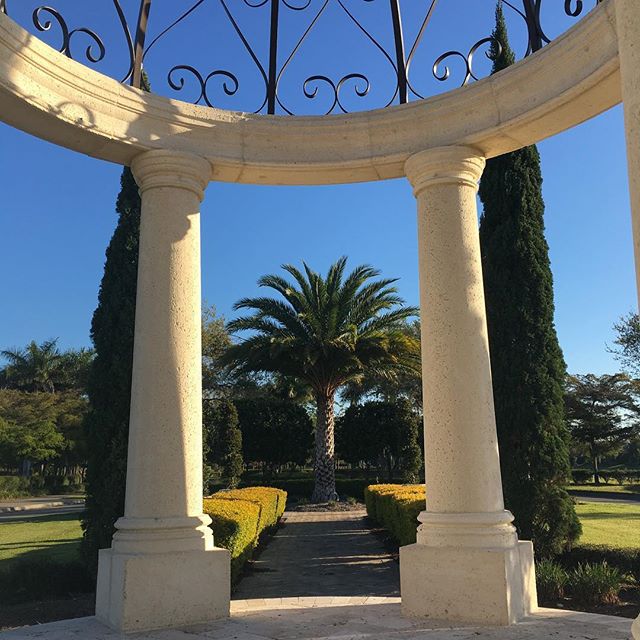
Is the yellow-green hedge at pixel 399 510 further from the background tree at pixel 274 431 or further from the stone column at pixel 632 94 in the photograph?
the background tree at pixel 274 431

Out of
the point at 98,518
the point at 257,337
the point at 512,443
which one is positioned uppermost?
the point at 257,337

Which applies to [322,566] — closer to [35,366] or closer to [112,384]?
[112,384]

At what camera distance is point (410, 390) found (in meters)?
108

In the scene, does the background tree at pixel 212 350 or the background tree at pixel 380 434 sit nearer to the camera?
the background tree at pixel 380 434

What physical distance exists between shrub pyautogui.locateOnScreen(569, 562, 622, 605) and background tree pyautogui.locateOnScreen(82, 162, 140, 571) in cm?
1653

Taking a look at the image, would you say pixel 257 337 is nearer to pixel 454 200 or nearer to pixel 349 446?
pixel 349 446

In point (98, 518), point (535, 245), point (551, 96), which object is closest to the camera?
point (551, 96)

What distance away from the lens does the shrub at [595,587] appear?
19.2 m

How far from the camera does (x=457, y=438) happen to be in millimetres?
13844

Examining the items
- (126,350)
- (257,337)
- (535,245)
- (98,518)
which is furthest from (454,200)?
(257,337)

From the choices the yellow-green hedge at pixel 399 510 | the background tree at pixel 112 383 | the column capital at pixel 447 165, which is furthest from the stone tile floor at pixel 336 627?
the background tree at pixel 112 383

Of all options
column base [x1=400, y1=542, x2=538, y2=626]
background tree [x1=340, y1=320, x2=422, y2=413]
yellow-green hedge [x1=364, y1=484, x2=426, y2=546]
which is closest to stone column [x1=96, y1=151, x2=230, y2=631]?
column base [x1=400, y1=542, x2=538, y2=626]

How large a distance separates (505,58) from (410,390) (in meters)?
82.9

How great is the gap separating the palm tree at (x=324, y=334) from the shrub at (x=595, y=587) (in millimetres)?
37836
